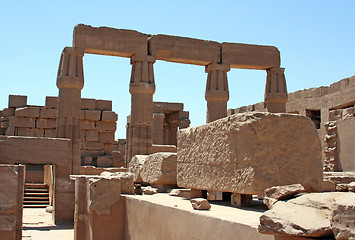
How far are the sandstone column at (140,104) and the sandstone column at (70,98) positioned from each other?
1.52 metres

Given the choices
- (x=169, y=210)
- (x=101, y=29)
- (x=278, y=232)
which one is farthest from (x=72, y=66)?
(x=278, y=232)

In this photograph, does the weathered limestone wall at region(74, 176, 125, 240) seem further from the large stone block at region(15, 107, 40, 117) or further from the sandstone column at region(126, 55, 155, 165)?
the large stone block at region(15, 107, 40, 117)

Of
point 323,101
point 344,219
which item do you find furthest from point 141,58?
point 344,219

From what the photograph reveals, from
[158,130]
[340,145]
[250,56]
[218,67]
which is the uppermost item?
[250,56]

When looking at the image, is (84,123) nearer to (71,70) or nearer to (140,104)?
(140,104)

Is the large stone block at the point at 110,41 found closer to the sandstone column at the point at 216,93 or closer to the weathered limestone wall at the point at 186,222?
the sandstone column at the point at 216,93

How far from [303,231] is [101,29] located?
34.5ft

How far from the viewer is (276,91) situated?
1386 cm

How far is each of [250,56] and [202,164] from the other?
377 inches

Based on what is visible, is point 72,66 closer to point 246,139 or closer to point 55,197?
point 55,197

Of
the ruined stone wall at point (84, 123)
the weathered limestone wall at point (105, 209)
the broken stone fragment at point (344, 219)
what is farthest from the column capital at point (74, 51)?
the broken stone fragment at point (344, 219)

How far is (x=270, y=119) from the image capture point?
3980mm

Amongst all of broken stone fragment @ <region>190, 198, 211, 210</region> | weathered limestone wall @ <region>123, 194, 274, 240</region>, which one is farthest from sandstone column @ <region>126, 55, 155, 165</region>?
broken stone fragment @ <region>190, 198, 211, 210</region>

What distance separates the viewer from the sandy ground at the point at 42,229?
798 cm
